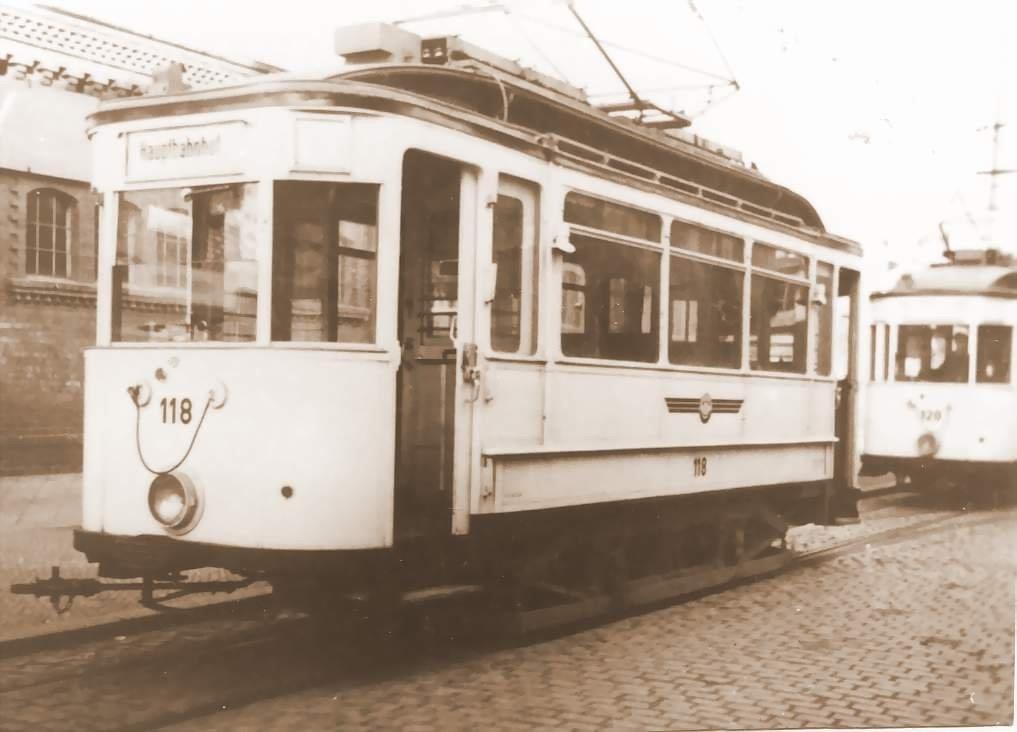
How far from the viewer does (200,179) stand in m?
5.75

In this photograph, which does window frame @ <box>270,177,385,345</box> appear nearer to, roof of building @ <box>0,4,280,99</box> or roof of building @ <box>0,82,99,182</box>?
roof of building @ <box>0,4,280,99</box>

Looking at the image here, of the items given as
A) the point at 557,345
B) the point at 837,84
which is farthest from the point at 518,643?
the point at 837,84

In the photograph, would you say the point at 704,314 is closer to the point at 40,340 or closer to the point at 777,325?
the point at 777,325

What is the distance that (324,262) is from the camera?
569 centimetres

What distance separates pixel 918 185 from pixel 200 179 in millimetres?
6233

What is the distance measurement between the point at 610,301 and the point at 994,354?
25.8 feet

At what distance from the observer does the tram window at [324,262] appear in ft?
18.4

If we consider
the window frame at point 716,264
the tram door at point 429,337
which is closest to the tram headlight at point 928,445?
the window frame at point 716,264

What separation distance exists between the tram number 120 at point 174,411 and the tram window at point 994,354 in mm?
10051

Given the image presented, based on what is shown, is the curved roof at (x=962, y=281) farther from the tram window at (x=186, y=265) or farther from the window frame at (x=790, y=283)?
the tram window at (x=186, y=265)

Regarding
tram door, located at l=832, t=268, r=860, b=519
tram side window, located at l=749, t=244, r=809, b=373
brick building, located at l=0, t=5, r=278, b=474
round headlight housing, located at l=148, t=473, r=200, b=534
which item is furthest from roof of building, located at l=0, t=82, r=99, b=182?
tram door, located at l=832, t=268, r=860, b=519

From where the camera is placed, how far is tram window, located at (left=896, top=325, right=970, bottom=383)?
1366 cm

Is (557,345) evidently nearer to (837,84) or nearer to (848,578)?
(837,84)

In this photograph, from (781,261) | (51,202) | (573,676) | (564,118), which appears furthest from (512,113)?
(51,202)
